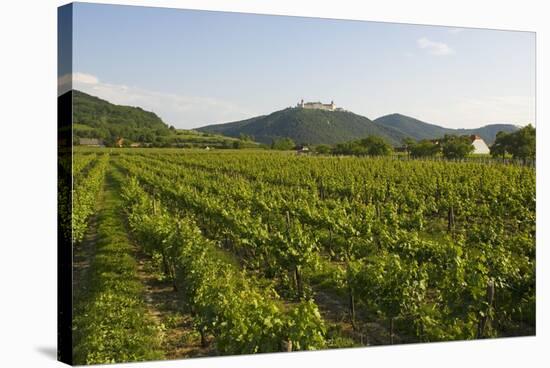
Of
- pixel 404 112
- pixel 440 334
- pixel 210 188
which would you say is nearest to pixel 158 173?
pixel 210 188

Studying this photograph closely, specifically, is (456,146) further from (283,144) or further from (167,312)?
(167,312)

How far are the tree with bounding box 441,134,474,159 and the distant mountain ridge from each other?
0.98 ft

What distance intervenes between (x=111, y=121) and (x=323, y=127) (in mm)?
2572

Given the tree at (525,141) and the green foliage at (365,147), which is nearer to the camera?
the green foliage at (365,147)

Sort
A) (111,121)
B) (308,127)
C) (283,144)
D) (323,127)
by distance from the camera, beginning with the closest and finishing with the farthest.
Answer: (111,121), (323,127), (308,127), (283,144)

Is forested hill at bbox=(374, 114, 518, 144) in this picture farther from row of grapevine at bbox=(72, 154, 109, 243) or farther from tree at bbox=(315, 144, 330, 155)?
row of grapevine at bbox=(72, 154, 109, 243)

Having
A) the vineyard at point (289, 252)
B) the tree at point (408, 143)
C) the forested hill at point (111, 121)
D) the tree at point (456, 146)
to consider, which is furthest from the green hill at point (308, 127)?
the tree at point (456, 146)

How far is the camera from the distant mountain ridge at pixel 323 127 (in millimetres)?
8008

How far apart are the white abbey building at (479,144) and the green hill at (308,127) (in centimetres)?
149

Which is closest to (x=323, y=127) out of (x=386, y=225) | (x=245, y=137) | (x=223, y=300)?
(x=245, y=137)

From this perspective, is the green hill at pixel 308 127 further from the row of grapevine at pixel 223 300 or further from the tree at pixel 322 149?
the row of grapevine at pixel 223 300

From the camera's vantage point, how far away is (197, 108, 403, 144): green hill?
7.96 m

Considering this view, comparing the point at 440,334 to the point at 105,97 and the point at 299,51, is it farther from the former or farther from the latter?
the point at 105,97

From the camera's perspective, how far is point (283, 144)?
8594 millimetres
